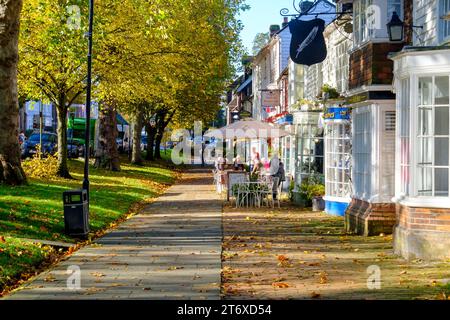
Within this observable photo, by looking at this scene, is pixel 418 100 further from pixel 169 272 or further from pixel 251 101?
pixel 251 101

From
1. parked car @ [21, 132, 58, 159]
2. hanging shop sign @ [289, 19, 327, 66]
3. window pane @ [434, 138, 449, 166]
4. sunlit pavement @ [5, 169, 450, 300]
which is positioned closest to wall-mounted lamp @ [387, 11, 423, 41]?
window pane @ [434, 138, 449, 166]

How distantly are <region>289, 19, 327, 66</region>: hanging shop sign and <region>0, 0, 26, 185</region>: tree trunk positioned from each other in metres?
7.61

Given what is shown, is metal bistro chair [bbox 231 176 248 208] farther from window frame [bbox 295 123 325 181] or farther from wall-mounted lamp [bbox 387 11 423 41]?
wall-mounted lamp [bbox 387 11 423 41]

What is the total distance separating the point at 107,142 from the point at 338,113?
893 inches

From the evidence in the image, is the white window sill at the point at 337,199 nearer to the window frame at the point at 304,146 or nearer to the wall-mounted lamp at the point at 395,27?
the window frame at the point at 304,146

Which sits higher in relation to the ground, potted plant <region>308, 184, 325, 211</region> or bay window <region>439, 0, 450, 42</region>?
bay window <region>439, 0, 450, 42</region>

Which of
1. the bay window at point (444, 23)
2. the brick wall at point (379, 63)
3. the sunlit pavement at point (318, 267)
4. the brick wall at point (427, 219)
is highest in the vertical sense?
the bay window at point (444, 23)

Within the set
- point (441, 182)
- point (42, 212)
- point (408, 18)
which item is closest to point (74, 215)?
point (42, 212)

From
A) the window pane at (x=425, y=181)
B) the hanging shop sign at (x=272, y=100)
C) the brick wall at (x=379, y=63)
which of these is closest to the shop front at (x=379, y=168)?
the brick wall at (x=379, y=63)

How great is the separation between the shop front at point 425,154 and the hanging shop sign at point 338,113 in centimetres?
589

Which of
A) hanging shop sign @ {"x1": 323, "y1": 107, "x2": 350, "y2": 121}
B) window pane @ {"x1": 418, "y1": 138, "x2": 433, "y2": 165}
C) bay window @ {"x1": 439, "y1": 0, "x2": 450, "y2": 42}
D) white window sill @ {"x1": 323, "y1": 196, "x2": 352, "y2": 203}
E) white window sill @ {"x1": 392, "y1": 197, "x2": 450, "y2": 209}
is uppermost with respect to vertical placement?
bay window @ {"x1": 439, "y1": 0, "x2": 450, "y2": 42}

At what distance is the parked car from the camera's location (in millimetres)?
46562

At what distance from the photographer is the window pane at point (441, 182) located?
14180mm

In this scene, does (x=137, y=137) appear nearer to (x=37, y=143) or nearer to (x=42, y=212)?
(x=37, y=143)
